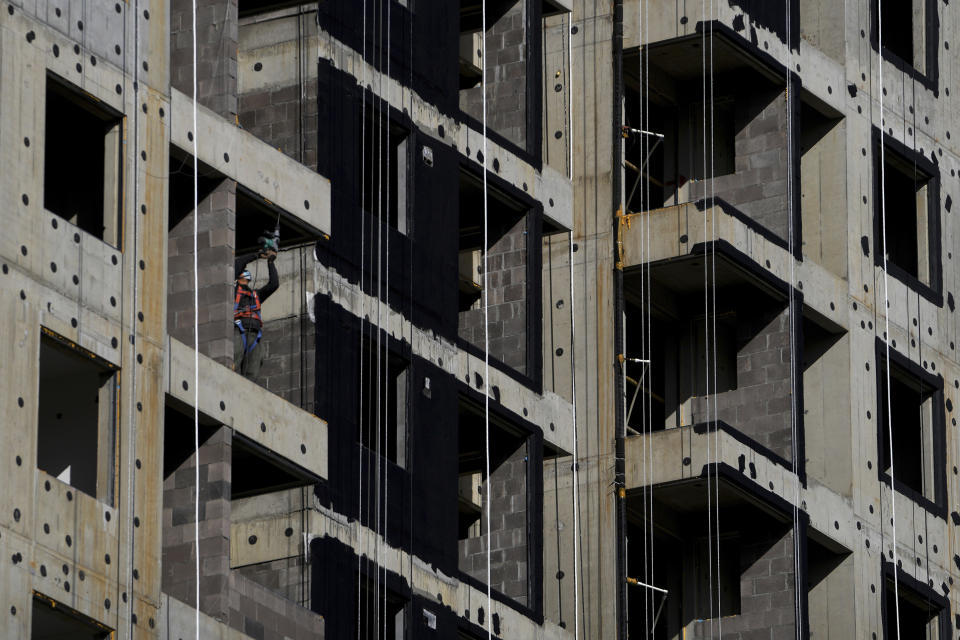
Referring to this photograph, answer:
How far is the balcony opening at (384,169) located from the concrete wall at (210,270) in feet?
16.8

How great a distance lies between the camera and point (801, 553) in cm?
A: 6775

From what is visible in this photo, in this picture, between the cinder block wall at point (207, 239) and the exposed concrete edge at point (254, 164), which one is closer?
the exposed concrete edge at point (254, 164)

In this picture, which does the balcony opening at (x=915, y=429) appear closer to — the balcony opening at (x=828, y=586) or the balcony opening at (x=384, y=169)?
the balcony opening at (x=828, y=586)

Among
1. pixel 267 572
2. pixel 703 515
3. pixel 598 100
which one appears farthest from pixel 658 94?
pixel 267 572

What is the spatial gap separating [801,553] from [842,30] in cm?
1255

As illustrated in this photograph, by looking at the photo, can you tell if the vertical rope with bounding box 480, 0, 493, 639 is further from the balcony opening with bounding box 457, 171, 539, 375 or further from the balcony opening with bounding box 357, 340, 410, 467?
the balcony opening with bounding box 357, 340, 410, 467

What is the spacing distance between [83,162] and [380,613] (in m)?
10.3

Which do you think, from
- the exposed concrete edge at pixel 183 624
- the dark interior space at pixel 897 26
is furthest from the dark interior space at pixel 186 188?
the dark interior space at pixel 897 26

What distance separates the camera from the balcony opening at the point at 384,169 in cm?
5997

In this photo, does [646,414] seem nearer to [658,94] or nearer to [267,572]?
[658,94]

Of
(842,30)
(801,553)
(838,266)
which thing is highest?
(842,30)

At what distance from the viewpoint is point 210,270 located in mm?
54781

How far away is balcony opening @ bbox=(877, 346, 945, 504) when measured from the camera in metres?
73.3

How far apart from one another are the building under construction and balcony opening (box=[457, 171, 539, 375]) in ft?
0.29
